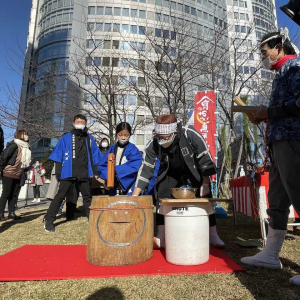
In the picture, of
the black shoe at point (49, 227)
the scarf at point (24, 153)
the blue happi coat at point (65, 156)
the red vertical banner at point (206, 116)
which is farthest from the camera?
the red vertical banner at point (206, 116)

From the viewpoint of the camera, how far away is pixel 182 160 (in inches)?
119

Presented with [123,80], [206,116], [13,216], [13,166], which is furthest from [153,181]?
[123,80]

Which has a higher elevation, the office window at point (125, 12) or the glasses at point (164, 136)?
the office window at point (125, 12)

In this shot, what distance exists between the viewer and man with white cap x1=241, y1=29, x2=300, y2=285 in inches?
72.1

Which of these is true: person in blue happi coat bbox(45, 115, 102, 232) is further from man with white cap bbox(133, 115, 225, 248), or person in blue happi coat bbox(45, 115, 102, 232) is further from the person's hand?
the person's hand

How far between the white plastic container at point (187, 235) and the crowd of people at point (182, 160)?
0.42m

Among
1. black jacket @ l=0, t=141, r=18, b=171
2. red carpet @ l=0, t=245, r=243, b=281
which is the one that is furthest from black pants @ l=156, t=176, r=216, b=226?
black jacket @ l=0, t=141, r=18, b=171

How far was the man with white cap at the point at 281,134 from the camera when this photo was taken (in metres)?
1.83

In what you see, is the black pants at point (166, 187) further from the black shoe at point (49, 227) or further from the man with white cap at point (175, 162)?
the black shoe at point (49, 227)

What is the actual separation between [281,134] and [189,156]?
1.11m

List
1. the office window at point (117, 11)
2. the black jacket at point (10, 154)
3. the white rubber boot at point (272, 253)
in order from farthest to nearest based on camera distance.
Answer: the office window at point (117, 11) → the black jacket at point (10, 154) → the white rubber boot at point (272, 253)

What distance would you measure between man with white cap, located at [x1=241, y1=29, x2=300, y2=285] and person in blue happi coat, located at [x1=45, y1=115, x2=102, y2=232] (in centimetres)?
304

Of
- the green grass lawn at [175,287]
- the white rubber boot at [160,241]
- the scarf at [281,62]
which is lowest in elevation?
the green grass lawn at [175,287]

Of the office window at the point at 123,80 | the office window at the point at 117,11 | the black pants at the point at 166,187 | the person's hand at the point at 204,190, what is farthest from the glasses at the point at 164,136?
the office window at the point at 117,11
